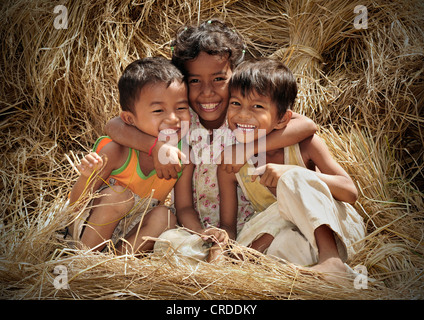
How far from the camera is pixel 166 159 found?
1929mm

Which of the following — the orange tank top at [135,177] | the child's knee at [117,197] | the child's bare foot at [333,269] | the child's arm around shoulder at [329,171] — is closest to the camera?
the child's bare foot at [333,269]

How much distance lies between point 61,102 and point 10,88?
33 cm

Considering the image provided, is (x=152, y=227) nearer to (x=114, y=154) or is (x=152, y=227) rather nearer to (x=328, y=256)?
(x=114, y=154)

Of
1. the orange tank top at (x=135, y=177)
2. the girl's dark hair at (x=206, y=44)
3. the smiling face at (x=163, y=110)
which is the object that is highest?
the girl's dark hair at (x=206, y=44)

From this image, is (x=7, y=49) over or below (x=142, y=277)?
over

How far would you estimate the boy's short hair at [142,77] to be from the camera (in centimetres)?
197

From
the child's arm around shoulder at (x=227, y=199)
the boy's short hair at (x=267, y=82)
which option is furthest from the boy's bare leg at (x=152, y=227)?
the boy's short hair at (x=267, y=82)

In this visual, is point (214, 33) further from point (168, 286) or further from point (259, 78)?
point (168, 286)

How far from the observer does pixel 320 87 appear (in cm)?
266

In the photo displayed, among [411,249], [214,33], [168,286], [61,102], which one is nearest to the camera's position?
[168,286]

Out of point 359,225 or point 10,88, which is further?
point 10,88

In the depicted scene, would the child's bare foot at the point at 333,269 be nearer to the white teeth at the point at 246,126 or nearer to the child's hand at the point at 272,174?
the child's hand at the point at 272,174

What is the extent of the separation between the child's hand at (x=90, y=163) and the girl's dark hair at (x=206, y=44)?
1.82 feet

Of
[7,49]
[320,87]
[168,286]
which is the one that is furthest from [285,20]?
[168,286]
